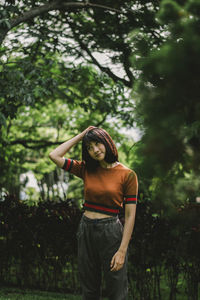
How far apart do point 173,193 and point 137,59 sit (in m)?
0.65

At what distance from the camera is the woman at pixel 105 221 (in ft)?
8.45

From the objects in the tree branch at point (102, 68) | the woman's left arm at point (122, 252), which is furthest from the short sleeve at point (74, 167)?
the tree branch at point (102, 68)

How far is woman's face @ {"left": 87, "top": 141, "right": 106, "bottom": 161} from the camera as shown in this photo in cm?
261

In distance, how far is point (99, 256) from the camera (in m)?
2.66

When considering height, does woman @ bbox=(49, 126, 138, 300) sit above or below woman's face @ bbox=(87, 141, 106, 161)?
below

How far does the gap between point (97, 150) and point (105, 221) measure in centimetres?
58

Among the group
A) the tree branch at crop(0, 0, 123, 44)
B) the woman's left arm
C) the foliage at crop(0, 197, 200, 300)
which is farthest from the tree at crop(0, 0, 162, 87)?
the woman's left arm

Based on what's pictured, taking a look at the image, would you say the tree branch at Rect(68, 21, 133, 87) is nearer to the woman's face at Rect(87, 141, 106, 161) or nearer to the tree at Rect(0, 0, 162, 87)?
the tree at Rect(0, 0, 162, 87)

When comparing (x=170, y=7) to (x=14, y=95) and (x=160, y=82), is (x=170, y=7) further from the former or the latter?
(x=14, y=95)

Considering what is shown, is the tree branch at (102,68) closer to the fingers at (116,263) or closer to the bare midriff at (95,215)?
the bare midriff at (95,215)

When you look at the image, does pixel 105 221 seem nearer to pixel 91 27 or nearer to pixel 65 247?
pixel 65 247

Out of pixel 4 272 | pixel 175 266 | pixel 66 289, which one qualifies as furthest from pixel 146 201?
pixel 4 272

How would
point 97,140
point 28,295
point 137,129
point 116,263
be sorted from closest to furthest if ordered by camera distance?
point 137,129 → point 116,263 → point 97,140 → point 28,295

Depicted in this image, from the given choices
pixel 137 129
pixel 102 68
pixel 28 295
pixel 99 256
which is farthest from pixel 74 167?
pixel 102 68
